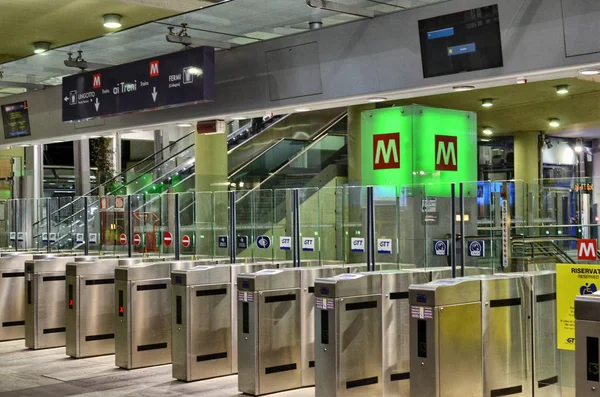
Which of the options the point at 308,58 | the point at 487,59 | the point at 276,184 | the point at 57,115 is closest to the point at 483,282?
the point at 487,59

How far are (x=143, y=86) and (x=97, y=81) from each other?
0.96 m

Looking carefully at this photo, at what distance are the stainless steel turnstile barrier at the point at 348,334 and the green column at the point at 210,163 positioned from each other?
769 cm

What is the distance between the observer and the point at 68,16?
7.28 meters

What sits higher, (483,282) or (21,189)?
(21,189)

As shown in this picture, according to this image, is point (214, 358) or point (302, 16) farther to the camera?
point (214, 358)

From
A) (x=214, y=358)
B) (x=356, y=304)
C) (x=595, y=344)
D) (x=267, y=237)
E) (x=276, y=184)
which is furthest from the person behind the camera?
(x=276, y=184)

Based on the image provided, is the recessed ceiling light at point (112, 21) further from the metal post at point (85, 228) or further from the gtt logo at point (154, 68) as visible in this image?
the metal post at point (85, 228)

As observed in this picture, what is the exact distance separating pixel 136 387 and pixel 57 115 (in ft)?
14.9

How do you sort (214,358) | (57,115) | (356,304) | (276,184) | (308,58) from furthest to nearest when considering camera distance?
(276,184) → (57,115) → (214,358) → (308,58) → (356,304)

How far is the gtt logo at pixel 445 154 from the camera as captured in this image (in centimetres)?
1182

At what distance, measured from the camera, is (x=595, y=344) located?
4.54 metres

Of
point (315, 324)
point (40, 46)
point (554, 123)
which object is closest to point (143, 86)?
point (40, 46)

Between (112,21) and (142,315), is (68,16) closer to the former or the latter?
(112,21)

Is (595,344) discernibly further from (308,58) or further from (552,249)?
(308,58)
